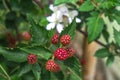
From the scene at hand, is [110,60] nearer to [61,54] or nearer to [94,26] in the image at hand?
[94,26]

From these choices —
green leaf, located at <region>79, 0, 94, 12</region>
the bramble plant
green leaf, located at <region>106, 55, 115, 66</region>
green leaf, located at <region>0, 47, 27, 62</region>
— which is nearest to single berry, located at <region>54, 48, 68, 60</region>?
the bramble plant

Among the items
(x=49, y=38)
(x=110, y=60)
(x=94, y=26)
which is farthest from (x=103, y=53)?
(x=49, y=38)

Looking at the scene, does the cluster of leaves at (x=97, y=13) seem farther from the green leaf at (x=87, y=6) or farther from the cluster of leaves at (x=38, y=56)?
the cluster of leaves at (x=38, y=56)

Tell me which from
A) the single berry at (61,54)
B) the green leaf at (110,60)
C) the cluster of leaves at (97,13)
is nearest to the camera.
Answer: the single berry at (61,54)

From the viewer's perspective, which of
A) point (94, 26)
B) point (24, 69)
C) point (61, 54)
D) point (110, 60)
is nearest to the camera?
point (61, 54)

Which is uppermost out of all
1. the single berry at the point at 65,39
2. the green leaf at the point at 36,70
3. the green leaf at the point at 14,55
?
the single berry at the point at 65,39

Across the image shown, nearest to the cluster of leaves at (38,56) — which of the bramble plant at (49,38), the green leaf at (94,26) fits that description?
the bramble plant at (49,38)

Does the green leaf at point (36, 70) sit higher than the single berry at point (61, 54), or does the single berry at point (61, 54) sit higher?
the single berry at point (61, 54)

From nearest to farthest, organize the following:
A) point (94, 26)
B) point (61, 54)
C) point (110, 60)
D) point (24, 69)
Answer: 1. point (61, 54)
2. point (24, 69)
3. point (94, 26)
4. point (110, 60)
